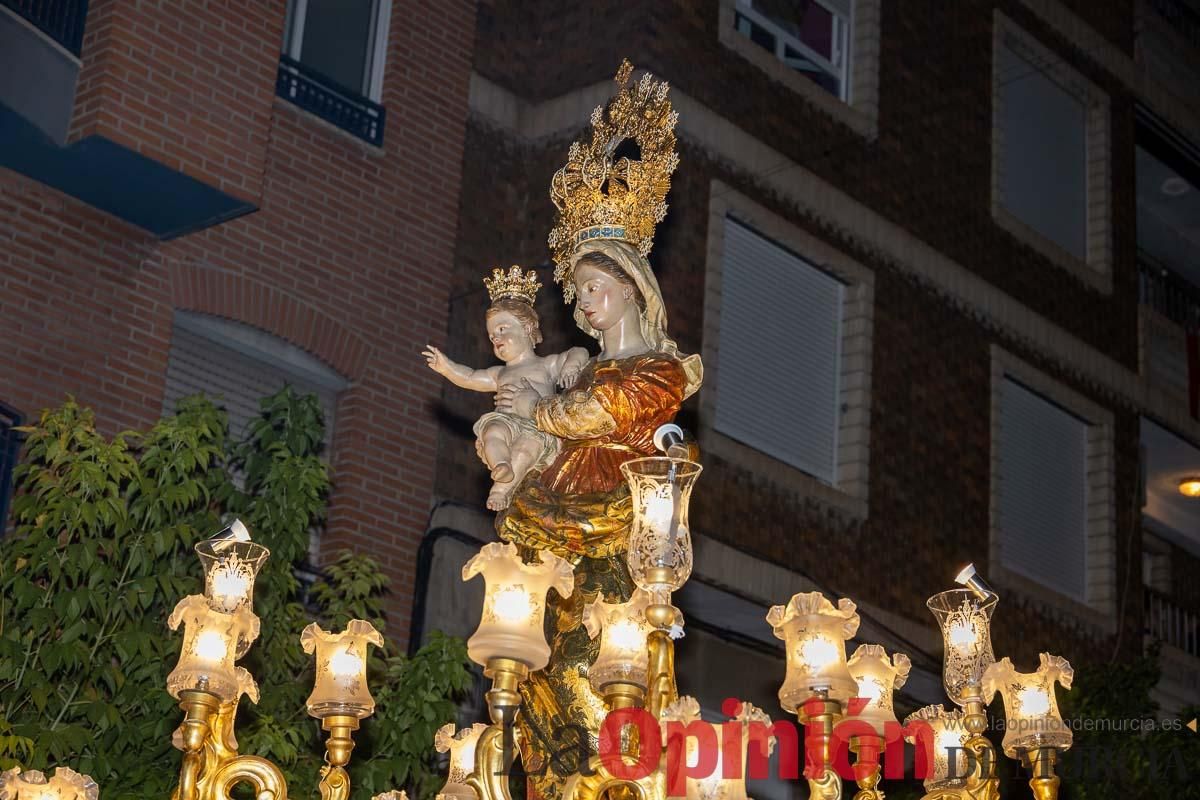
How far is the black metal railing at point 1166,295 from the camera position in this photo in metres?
21.4

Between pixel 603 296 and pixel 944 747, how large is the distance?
6.33ft

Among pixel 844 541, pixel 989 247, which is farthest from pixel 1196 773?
pixel 989 247

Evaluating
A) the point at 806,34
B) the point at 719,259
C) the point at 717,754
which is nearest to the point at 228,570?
the point at 717,754

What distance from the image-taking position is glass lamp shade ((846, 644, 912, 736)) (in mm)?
6676

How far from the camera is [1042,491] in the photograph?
692 inches

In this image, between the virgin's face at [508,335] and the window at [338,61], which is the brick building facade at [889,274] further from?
the virgin's face at [508,335]

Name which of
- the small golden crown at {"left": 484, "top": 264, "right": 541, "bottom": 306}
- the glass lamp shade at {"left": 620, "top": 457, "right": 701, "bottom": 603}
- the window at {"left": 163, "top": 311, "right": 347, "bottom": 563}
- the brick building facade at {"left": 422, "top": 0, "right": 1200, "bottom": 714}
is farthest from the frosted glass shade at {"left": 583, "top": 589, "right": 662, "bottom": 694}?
the brick building facade at {"left": 422, "top": 0, "right": 1200, "bottom": 714}

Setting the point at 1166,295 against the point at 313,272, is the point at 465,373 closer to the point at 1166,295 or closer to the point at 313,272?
the point at 313,272

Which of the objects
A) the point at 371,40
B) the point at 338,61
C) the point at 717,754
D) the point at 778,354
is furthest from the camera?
the point at 778,354

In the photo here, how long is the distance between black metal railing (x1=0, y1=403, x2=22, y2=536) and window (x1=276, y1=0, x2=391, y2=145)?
3.03 meters

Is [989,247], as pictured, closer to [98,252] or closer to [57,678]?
[98,252]

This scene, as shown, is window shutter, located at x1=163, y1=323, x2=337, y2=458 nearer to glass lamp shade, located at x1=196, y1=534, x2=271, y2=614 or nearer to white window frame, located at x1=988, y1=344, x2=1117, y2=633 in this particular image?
glass lamp shade, located at x1=196, y1=534, x2=271, y2=614

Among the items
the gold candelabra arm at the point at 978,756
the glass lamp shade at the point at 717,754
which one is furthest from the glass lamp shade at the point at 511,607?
the gold candelabra arm at the point at 978,756

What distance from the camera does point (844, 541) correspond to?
49.6ft
